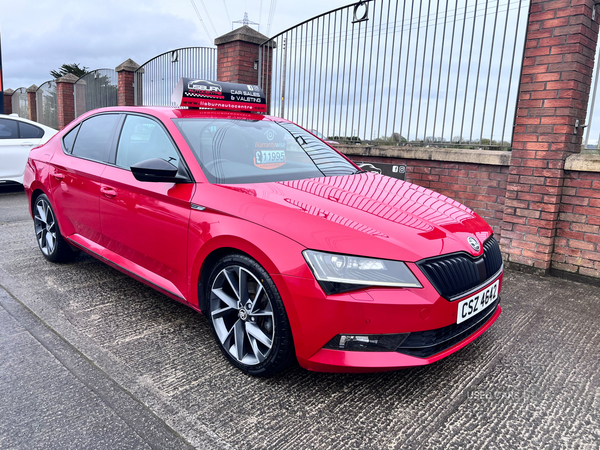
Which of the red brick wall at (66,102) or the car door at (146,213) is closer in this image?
the car door at (146,213)

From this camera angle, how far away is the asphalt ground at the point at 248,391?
6.71 feet

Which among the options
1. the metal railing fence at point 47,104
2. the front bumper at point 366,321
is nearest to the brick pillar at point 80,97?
the metal railing fence at point 47,104

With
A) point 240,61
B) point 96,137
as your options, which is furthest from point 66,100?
point 96,137

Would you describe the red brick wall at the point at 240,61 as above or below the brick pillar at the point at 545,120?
above

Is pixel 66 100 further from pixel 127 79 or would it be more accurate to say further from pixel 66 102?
pixel 127 79

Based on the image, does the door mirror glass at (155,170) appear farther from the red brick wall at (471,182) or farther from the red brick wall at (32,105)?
the red brick wall at (32,105)

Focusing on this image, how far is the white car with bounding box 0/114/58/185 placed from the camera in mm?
8172

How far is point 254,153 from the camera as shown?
3.11 m

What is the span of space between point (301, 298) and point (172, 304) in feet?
5.74

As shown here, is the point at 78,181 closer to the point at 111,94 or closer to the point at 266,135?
the point at 266,135

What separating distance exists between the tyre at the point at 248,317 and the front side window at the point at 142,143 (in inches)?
34.6

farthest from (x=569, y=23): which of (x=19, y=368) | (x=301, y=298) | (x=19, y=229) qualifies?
(x=19, y=229)

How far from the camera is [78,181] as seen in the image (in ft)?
12.1

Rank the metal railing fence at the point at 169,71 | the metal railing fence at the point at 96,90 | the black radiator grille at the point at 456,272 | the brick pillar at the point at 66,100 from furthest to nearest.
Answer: the brick pillar at the point at 66,100 → the metal railing fence at the point at 96,90 → the metal railing fence at the point at 169,71 → the black radiator grille at the point at 456,272
